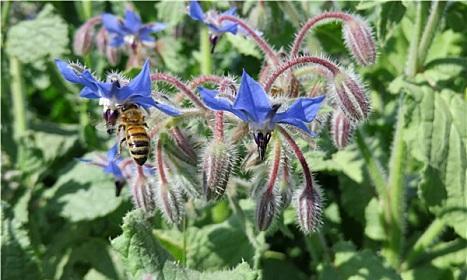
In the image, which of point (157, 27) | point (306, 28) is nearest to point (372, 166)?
point (306, 28)

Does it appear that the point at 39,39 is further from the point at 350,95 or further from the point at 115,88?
the point at 350,95

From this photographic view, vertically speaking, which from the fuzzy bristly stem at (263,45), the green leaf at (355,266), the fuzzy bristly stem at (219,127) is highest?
the fuzzy bristly stem at (263,45)

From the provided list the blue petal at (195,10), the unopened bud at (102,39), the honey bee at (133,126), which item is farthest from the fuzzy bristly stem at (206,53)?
the honey bee at (133,126)

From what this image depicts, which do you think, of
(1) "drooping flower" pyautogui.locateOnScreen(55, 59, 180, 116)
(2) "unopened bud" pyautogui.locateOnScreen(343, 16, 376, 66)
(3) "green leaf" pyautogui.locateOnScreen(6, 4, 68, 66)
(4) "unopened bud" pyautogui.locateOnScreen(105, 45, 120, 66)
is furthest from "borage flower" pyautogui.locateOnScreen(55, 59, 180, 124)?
(3) "green leaf" pyautogui.locateOnScreen(6, 4, 68, 66)

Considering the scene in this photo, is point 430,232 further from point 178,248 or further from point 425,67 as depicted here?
point 178,248

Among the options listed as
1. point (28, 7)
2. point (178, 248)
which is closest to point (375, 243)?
point (178, 248)

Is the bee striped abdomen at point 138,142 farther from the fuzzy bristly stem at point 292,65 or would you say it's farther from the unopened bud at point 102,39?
the unopened bud at point 102,39

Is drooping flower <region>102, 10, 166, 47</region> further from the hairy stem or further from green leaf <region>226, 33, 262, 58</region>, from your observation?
the hairy stem
